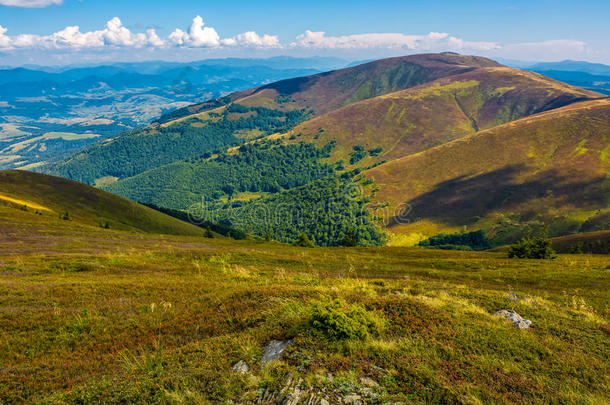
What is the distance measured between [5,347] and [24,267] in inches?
562

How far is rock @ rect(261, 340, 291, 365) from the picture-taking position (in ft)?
28.5

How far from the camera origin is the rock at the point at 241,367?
8.15 m

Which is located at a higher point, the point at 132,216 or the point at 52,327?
the point at 52,327

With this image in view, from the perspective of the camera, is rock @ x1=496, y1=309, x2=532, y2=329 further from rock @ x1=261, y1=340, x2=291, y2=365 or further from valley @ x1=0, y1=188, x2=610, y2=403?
rock @ x1=261, y1=340, x2=291, y2=365

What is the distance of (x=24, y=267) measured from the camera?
20.8 meters

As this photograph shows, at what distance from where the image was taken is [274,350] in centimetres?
916

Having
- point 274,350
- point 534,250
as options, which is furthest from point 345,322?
point 534,250

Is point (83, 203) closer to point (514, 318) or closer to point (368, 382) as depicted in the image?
point (368, 382)

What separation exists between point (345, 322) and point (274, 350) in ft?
8.04

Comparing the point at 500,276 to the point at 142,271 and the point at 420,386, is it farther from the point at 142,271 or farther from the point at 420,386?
the point at 142,271

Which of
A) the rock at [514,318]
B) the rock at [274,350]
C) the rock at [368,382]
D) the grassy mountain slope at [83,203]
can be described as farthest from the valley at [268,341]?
the grassy mountain slope at [83,203]

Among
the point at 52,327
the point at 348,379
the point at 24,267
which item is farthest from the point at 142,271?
the point at 348,379

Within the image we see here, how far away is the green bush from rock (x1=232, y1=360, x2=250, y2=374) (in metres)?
2.58

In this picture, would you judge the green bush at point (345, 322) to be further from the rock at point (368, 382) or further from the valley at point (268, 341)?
the rock at point (368, 382)
